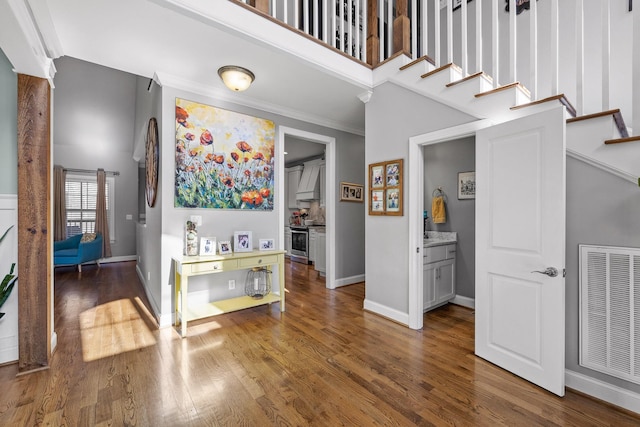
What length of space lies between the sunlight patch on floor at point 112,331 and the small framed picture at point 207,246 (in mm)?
929

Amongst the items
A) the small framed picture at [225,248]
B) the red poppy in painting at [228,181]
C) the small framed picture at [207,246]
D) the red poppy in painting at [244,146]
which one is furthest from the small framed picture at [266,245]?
the red poppy in painting at [244,146]

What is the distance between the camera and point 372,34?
3.34m

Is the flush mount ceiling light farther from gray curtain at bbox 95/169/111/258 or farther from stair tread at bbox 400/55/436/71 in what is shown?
gray curtain at bbox 95/169/111/258

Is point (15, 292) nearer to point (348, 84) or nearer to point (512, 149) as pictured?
point (348, 84)

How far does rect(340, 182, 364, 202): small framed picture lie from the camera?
182 inches

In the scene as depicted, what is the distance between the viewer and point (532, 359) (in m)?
1.99

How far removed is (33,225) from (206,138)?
1690 mm

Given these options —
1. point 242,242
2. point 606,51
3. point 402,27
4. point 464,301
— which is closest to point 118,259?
point 242,242

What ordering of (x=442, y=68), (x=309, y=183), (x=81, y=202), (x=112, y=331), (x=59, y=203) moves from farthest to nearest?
(x=309, y=183) < (x=81, y=202) < (x=59, y=203) < (x=112, y=331) < (x=442, y=68)

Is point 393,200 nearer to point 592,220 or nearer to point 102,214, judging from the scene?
point 592,220

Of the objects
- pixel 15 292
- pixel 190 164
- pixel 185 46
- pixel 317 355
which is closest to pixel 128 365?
pixel 15 292

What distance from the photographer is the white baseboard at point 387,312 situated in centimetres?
304

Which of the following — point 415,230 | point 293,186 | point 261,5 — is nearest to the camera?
point 261,5

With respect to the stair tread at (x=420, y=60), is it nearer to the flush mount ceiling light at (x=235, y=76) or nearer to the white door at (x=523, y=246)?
the white door at (x=523, y=246)
